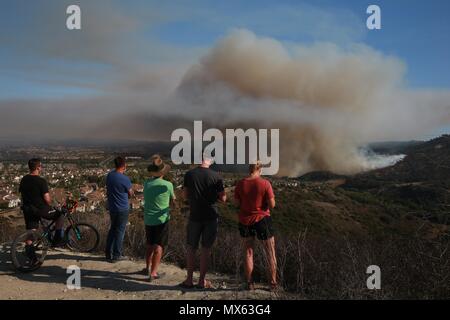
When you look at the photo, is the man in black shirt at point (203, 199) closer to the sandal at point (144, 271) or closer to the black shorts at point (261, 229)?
the black shorts at point (261, 229)

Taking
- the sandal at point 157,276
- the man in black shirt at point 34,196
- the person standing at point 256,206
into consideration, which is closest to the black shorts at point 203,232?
the person standing at point 256,206

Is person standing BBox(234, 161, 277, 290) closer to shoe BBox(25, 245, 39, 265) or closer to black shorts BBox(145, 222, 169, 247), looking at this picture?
black shorts BBox(145, 222, 169, 247)

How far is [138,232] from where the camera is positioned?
7059mm

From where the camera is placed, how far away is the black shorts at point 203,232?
14.5ft

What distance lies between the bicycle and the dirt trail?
0.48 ft

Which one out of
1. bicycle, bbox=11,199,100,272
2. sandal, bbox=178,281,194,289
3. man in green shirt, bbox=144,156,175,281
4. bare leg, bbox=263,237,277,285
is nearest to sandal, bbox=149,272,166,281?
man in green shirt, bbox=144,156,175,281

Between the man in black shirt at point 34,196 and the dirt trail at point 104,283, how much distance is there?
2.15 feet

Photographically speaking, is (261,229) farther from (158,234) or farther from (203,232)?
(158,234)

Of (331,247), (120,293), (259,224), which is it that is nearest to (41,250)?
(120,293)

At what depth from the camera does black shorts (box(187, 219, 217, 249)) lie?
4410mm

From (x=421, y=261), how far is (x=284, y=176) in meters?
47.7

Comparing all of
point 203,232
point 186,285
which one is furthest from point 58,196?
point 203,232

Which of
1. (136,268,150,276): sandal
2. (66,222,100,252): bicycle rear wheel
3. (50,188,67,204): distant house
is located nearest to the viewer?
(136,268,150,276): sandal
